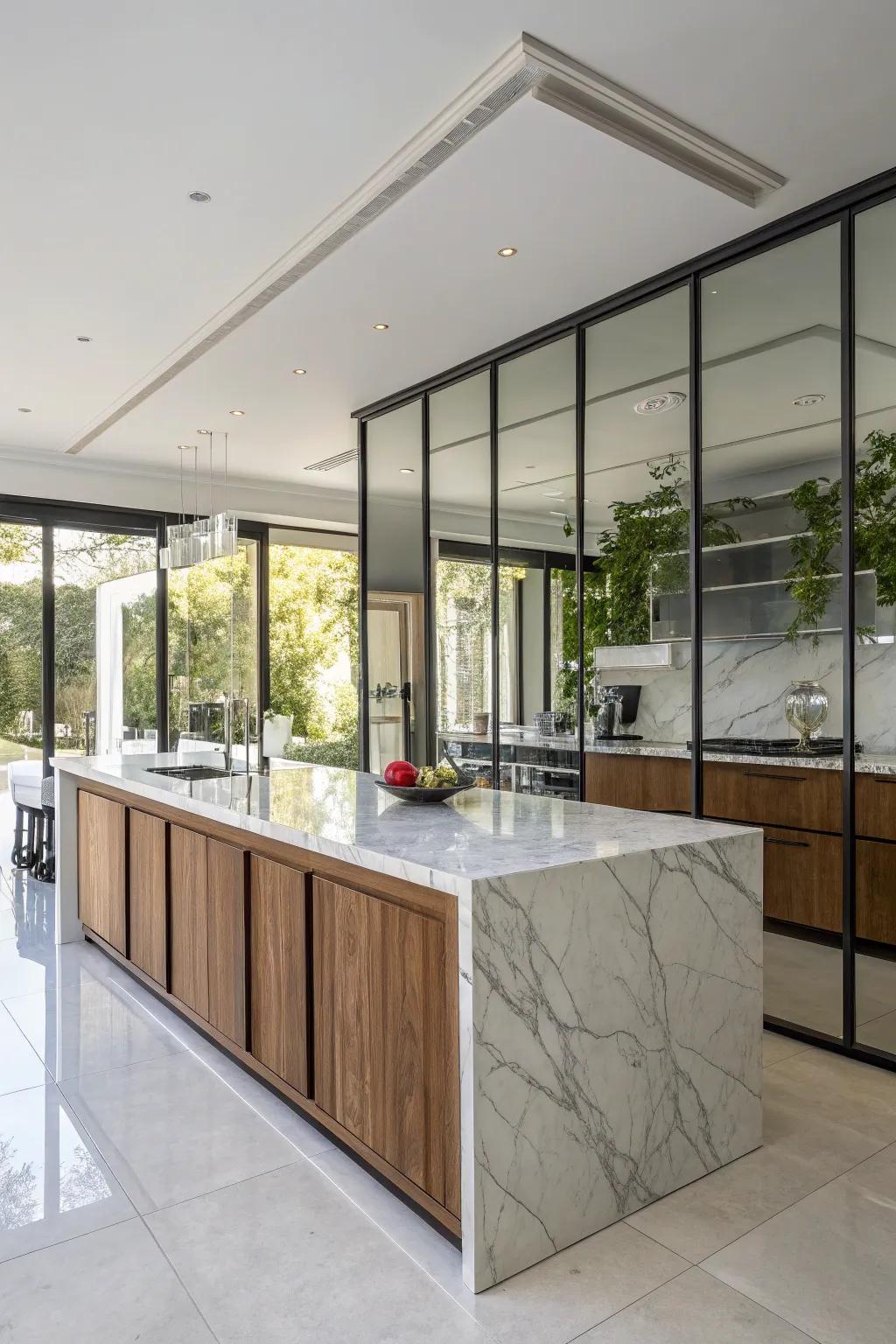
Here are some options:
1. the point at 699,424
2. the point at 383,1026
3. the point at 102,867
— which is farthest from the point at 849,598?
the point at 102,867

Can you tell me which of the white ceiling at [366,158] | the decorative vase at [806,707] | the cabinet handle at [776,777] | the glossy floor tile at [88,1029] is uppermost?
the white ceiling at [366,158]

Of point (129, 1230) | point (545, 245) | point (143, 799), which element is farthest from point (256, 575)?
point (129, 1230)

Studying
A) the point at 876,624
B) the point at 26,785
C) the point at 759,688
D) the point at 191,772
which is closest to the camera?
the point at 876,624

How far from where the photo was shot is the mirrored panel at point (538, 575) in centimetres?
408

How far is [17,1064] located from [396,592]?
3.05m

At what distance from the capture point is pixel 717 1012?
7.61 ft

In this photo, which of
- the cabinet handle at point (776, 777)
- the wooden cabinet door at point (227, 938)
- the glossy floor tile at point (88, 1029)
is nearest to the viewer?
the wooden cabinet door at point (227, 938)

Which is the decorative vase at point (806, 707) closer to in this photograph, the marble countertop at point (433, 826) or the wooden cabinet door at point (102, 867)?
the marble countertop at point (433, 826)

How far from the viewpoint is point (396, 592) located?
5.26 metres

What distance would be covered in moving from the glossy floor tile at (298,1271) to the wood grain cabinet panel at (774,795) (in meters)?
1.94

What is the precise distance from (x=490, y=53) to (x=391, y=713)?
136 inches

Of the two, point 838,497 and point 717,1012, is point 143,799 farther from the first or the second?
point 838,497

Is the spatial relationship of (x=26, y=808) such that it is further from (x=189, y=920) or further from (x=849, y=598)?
(x=849, y=598)

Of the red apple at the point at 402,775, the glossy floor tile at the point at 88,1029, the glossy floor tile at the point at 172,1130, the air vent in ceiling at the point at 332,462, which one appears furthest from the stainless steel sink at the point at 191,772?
the air vent in ceiling at the point at 332,462
